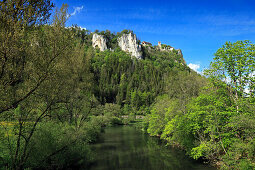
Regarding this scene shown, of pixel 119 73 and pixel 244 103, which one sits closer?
pixel 244 103

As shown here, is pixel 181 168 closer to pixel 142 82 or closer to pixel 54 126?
pixel 54 126

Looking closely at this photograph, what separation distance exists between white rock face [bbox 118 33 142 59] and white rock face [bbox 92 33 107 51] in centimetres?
2068

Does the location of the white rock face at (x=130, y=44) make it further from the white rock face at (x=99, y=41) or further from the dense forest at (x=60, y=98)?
the dense forest at (x=60, y=98)

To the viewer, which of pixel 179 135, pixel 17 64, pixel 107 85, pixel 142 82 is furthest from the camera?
pixel 142 82

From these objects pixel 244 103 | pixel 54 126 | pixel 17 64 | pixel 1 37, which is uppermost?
pixel 1 37

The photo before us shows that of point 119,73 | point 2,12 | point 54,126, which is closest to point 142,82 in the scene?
point 119,73

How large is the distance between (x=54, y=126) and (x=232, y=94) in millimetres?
19094

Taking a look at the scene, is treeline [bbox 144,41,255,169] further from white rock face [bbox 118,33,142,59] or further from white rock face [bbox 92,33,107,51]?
white rock face [bbox 92,33,107,51]

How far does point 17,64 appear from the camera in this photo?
10.5m

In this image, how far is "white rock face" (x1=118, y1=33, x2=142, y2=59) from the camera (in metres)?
188

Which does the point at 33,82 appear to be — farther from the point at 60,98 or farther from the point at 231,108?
the point at 231,108

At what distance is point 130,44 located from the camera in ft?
630

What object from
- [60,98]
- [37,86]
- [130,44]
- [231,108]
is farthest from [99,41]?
[37,86]

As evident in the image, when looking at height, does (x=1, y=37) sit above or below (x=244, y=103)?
above
